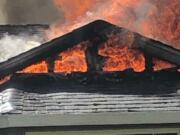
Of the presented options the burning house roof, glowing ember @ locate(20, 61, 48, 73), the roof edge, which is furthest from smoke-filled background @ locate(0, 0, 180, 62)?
the roof edge

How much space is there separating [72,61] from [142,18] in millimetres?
4222

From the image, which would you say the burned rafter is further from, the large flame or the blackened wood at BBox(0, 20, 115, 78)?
the large flame

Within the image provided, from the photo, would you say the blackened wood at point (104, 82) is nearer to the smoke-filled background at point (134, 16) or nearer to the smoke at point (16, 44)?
the smoke at point (16, 44)

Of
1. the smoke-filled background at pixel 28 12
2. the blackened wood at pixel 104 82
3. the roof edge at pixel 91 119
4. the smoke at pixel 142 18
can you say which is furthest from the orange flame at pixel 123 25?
the smoke-filled background at pixel 28 12

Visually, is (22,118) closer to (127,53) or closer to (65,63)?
(65,63)

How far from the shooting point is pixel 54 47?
30.9 ft

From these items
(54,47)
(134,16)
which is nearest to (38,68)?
(54,47)

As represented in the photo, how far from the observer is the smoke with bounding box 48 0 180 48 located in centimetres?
1136

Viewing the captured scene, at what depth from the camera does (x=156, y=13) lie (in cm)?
1320

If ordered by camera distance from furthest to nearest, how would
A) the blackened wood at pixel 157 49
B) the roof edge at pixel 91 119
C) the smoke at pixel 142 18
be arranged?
the smoke at pixel 142 18, the blackened wood at pixel 157 49, the roof edge at pixel 91 119

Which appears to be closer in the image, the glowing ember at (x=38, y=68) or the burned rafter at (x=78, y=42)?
the burned rafter at (x=78, y=42)

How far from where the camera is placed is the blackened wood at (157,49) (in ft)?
31.0

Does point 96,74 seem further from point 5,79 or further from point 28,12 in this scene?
point 28,12

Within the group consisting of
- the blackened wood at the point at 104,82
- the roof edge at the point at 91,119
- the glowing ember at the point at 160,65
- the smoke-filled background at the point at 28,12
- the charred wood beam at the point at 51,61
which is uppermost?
the smoke-filled background at the point at 28,12
